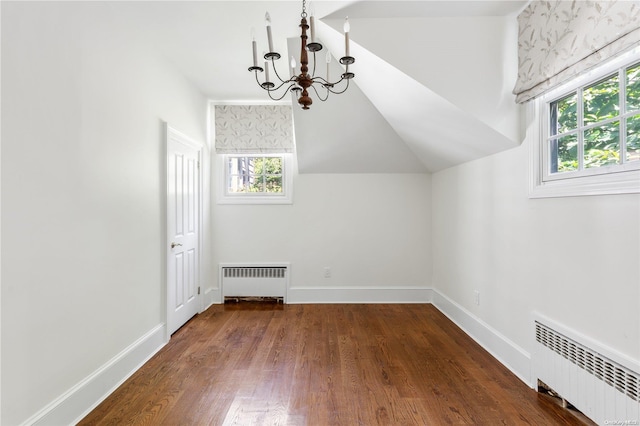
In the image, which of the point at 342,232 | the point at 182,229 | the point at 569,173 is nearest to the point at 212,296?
the point at 182,229

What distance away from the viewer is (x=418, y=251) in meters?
4.00

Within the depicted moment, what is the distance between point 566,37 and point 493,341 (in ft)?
7.05

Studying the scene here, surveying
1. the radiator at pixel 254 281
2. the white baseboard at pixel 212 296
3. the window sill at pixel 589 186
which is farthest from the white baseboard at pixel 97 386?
the window sill at pixel 589 186

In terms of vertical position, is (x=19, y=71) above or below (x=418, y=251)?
above

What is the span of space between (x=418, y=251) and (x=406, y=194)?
746 millimetres

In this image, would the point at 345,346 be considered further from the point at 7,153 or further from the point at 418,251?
the point at 7,153

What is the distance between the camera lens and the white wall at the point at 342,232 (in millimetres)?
3994

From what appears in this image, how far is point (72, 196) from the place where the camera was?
174 centimetres

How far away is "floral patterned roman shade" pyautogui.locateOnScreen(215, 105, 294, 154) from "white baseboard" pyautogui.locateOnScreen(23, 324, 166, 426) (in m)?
2.25

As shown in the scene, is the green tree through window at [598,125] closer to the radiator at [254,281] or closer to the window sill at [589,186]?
the window sill at [589,186]

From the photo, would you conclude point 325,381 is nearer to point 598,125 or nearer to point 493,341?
point 493,341

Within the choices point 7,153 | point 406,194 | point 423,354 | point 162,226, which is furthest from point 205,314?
point 406,194

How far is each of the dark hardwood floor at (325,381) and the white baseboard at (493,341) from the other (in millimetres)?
58

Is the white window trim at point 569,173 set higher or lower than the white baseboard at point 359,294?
higher
